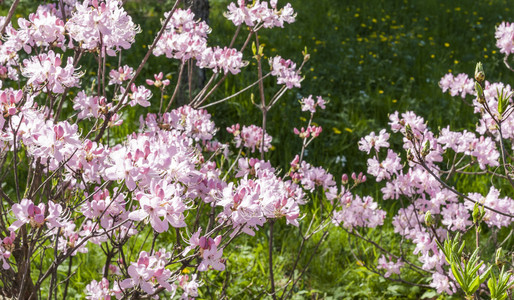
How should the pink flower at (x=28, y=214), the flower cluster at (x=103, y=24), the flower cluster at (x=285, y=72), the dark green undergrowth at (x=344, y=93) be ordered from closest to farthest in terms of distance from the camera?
1. the pink flower at (x=28, y=214)
2. the flower cluster at (x=103, y=24)
3. the flower cluster at (x=285, y=72)
4. the dark green undergrowth at (x=344, y=93)

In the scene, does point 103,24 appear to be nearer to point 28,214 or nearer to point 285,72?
point 28,214

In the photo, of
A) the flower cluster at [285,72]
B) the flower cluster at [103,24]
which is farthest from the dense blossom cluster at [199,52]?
the flower cluster at [103,24]

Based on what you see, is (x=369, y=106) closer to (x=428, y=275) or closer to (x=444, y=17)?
(x=428, y=275)

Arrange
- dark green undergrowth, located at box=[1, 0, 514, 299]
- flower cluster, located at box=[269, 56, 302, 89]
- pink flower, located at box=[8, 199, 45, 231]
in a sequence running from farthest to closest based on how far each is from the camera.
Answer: dark green undergrowth, located at box=[1, 0, 514, 299]
flower cluster, located at box=[269, 56, 302, 89]
pink flower, located at box=[8, 199, 45, 231]

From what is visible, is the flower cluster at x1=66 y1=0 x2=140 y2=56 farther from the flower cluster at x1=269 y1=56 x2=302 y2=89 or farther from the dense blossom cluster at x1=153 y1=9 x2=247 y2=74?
the flower cluster at x1=269 y1=56 x2=302 y2=89

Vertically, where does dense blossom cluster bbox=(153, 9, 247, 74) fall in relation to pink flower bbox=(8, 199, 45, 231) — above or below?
above

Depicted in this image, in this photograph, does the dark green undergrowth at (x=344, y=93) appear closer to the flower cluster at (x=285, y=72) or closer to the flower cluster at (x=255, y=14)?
the flower cluster at (x=285, y=72)

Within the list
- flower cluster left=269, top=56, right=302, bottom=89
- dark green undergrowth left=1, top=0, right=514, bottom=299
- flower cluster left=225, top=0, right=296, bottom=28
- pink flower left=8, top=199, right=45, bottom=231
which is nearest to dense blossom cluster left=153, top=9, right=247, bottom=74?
flower cluster left=225, top=0, right=296, bottom=28

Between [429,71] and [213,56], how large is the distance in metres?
4.00

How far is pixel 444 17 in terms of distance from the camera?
729 cm

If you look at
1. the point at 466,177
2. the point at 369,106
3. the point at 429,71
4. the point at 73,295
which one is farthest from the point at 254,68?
the point at 73,295

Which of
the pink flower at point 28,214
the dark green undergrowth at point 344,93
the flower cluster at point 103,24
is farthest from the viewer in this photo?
the dark green undergrowth at point 344,93

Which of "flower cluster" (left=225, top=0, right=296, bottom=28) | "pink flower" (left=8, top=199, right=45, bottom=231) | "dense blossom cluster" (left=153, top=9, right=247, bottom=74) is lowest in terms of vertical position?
"pink flower" (left=8, top=199, right=45, bottom=231)

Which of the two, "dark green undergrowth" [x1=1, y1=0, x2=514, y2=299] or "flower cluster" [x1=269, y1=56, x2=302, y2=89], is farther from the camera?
"dark green undergrowth" [x1=1, y1=0, x2=514, y2=299]
